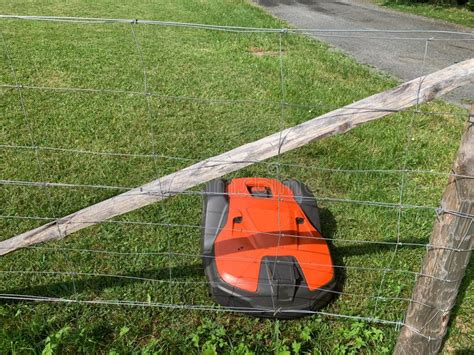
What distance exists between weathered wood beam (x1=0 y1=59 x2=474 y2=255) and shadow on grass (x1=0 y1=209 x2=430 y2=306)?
353 mm

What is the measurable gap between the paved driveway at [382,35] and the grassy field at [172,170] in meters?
0.79

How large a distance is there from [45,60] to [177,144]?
311 centimetres

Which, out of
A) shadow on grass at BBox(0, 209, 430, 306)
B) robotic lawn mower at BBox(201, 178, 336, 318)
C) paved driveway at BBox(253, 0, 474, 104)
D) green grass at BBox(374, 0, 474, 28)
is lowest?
shadow on grass at BBox(0, 209, 430, 306)

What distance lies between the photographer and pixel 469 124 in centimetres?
172

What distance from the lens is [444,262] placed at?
1908mm

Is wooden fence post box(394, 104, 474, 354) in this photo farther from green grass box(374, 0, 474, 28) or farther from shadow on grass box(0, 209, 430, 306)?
green grass box(374, 0, 474, 28)

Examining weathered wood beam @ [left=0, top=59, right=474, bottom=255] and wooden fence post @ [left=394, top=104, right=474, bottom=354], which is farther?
weathered wood beam @ [left=0, top=59, right=474, bottom=255]

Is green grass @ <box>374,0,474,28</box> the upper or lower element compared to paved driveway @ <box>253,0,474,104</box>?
upper

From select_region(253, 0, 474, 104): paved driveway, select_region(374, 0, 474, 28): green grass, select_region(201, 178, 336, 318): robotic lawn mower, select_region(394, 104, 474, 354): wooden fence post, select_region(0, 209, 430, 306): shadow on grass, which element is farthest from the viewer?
select_region(374, 0, 474, 28): green grass

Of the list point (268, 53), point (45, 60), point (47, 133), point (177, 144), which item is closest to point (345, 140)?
point (177, 144)

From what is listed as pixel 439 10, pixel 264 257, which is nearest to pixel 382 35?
pixel 439 10

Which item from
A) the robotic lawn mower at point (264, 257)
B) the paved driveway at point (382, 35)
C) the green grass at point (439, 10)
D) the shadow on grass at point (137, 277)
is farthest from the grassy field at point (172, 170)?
the green grass at point (439, 10)

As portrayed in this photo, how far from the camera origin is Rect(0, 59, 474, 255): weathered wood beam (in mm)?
1889

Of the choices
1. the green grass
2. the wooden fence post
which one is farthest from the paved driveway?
the wooden fence post
